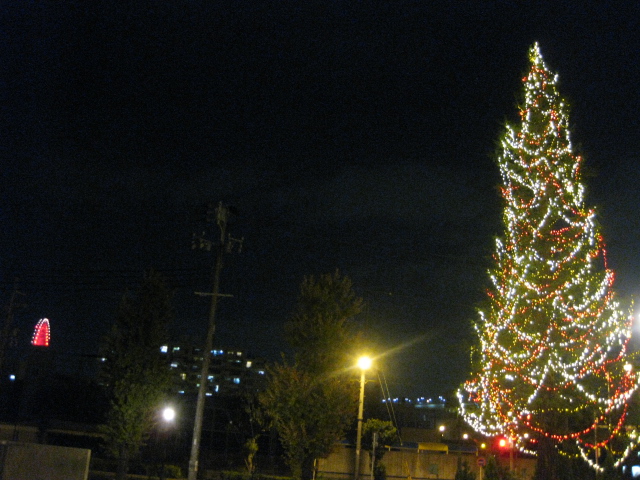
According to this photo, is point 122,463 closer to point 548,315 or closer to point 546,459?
point 546,459

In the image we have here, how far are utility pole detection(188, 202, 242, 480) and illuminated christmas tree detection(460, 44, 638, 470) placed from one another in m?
9.32

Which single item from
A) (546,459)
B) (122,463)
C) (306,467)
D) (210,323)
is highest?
(210,323)

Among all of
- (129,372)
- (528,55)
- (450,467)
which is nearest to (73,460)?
(129,372)

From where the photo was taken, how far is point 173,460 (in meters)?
42.3

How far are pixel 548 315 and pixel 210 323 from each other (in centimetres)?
1146

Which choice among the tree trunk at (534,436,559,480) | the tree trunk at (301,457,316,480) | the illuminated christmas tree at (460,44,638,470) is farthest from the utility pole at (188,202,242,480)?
the tree trunk at (534,436,559,480)

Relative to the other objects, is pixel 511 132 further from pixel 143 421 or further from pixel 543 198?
pixel 143 421

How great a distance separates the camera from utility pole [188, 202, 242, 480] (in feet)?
74.3

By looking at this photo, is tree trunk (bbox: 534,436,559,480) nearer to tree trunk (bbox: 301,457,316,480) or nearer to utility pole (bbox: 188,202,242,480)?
tree trunk (bbox: 301,457,316,480)

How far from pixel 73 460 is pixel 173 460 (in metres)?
31.2

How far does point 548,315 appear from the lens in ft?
71.0

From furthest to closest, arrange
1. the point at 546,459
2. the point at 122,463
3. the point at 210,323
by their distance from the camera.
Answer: the point at 122,463, the point at 210,323, the point at 546,459

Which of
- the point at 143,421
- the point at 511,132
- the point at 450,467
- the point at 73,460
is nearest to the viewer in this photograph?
the point at 73,460

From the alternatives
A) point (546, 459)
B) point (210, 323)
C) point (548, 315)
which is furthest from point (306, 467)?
point (548, 315)
